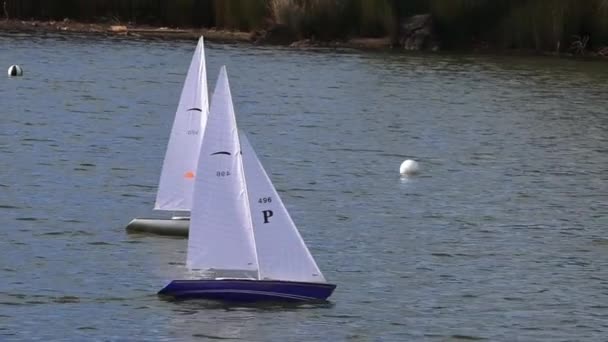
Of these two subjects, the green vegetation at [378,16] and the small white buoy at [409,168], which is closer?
the small white buoy at [409,168]

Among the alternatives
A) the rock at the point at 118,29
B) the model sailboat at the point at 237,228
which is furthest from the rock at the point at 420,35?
the model sailboat at the point at 237,228

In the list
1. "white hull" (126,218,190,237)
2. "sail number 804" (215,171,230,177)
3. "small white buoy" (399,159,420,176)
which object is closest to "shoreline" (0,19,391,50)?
"small white buoy" (399,159,420,176)

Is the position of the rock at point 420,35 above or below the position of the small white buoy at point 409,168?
below

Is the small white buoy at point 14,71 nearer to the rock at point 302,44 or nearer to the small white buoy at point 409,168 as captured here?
the rock at point 302,44

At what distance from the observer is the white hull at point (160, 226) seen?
1118 inches

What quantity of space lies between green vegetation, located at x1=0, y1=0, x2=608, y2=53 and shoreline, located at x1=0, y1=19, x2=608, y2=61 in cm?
37

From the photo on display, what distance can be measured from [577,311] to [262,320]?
5.17m

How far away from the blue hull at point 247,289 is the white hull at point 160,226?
180 inches

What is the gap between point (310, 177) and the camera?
37.5 metres

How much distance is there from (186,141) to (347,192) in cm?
862

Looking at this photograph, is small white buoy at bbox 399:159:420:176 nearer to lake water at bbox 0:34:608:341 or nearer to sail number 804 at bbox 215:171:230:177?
lake water at bbox 0:34:608:341

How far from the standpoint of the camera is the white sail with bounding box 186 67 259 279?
906 inches

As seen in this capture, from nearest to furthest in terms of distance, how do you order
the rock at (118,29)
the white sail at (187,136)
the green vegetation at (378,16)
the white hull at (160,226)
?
the white sail at (187,136) → the white hull at (160,226) → the green vegetation at (378,16) → the rock at (118,29)

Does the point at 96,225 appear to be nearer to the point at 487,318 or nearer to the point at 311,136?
the point at 487,318
